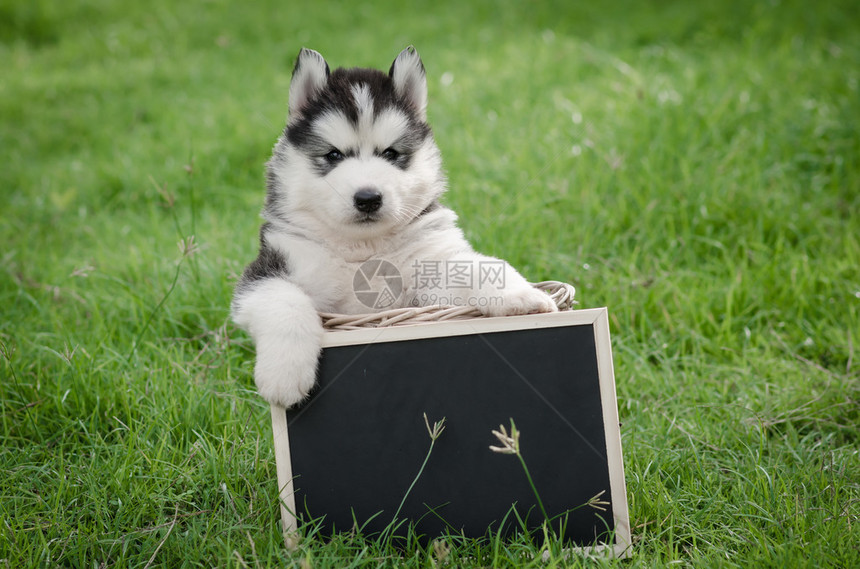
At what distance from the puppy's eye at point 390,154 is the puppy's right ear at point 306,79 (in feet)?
1.09

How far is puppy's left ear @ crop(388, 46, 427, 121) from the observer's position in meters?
2.51

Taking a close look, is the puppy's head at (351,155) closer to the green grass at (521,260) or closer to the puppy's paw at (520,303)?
the puppy's paw at (520,303)

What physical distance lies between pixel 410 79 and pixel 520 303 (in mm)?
987

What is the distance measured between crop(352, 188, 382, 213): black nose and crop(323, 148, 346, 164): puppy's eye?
0.22 m

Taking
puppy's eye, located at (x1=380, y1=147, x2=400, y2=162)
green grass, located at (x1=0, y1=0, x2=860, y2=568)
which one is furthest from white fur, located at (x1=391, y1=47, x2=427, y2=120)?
green grass, located at (x1=0, y1=0, x2=860, y2=568)

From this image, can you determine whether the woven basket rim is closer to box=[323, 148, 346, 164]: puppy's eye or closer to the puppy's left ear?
box=[323, 148, 346, 164]: puppy's eye

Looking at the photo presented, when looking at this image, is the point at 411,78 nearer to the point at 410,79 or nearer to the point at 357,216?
the point at 410,79

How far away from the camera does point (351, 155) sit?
2344 millimetres

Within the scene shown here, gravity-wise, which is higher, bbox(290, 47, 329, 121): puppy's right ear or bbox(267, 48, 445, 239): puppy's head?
bbox(290, 47, 329, 121): puppy's right ear

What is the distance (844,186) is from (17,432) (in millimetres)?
4905

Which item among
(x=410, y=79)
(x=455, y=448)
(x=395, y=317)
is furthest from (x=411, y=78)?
(x=455, y=448)

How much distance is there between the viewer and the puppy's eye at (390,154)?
94.2 inches

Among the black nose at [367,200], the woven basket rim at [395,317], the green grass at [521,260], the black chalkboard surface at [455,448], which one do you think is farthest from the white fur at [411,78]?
the green grass at [521,260]

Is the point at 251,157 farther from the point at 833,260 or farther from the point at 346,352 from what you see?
the point at 833,260
